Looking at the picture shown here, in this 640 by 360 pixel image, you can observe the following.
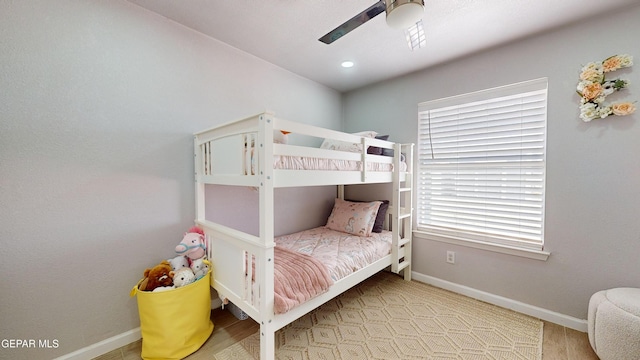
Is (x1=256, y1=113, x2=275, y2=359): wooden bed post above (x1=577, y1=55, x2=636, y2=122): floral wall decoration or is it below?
below

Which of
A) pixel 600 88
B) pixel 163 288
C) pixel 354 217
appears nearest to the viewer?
pixel 163 288

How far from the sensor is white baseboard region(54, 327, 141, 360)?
58.9 inches

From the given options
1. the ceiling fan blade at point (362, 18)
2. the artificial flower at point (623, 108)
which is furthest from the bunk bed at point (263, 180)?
the artificial flower at point (623, 108)

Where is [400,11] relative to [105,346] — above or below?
above

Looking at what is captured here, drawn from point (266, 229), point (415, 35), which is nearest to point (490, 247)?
point (415, 35)

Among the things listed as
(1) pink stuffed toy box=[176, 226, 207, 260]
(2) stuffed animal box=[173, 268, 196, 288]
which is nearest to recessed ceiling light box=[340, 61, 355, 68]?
(1) pink stuffed toy box=[176, 226, 207, 260]

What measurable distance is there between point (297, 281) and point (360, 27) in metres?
1.90

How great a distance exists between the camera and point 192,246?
67.1 inches

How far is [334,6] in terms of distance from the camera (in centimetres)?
160

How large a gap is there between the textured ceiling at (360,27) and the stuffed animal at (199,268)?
5.86 ft

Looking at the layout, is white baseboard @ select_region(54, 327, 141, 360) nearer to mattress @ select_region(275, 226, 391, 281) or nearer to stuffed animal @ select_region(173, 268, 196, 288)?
stuffed animal @ select_region(173, 268, 196, 288)

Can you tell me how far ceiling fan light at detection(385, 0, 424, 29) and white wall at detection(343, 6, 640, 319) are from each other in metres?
1.20

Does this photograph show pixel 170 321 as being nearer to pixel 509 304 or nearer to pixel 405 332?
pixel 405 332

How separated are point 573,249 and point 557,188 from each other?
48 centimetres
